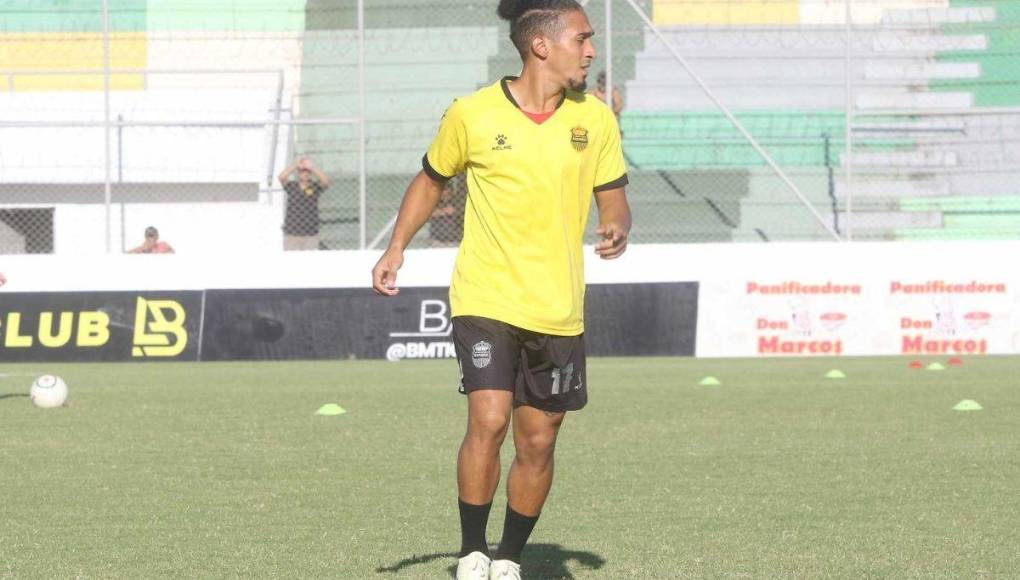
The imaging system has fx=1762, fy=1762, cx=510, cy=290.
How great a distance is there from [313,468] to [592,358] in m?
12.2

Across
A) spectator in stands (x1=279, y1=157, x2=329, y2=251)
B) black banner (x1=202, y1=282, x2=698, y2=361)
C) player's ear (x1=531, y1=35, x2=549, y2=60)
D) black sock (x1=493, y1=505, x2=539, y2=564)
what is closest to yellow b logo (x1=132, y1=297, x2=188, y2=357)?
black banner (x1=202, y1=282, x2=698, y2=361)

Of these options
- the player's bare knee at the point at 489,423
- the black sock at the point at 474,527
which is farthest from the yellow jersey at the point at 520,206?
the black sock at the point at 474,527

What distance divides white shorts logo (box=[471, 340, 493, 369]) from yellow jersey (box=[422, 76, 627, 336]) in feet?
0.31

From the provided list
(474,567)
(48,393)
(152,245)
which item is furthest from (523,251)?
(152,245)

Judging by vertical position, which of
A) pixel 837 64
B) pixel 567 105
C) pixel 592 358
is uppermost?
pixel 837 64

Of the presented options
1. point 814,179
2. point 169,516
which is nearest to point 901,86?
point 814,179

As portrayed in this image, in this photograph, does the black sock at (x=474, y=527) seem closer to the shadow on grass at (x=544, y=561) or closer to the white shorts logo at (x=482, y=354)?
the shadow on grass at (x=544, y=561)

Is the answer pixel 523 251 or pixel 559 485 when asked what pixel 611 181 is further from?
pixel 559 485

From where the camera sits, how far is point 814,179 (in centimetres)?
2609

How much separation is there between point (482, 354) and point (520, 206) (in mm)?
487

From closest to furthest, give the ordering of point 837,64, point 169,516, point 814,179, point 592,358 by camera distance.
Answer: point 169,516 → point 592,358 → point 814,179 → point 837,64

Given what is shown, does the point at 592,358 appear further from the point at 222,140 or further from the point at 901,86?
the point at 901,86

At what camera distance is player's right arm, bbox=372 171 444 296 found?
584 cm

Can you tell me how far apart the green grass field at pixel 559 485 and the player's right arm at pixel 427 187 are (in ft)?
3.50
